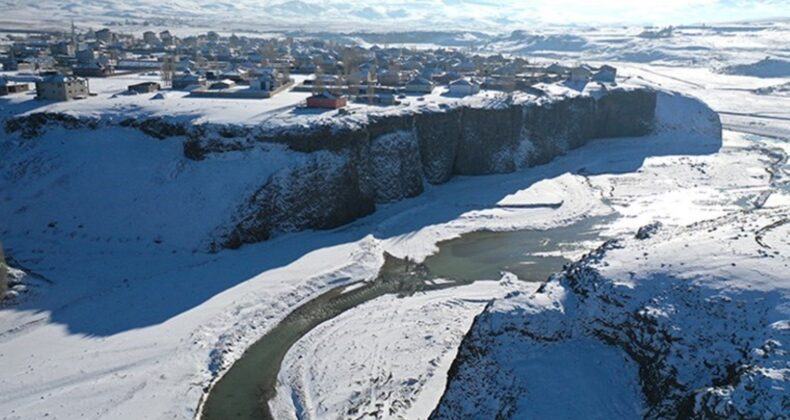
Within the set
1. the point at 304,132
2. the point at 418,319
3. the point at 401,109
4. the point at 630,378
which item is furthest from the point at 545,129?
the point at 630,378

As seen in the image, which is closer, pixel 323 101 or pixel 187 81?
pixel 323 101

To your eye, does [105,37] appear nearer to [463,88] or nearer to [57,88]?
[57,88]

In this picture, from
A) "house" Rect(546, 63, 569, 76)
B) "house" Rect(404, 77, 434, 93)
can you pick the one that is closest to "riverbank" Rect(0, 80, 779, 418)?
"house" Rect(404, 77, 434, 93)

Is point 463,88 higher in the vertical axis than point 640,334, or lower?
higher

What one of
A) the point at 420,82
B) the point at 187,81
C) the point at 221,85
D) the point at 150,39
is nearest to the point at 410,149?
the point at 420,82

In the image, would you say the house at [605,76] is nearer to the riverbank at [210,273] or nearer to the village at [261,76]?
the village at [261,76]

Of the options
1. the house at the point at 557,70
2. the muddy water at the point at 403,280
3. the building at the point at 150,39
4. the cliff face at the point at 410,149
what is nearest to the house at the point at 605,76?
the house at the point at 557,70
